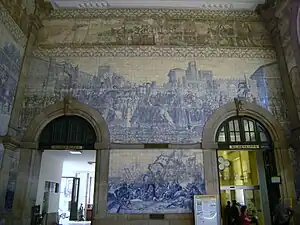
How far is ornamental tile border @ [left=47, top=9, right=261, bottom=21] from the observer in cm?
1029

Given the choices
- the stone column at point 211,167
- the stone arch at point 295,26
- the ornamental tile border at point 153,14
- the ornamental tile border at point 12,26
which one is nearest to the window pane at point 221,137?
the stone column at point 211,167

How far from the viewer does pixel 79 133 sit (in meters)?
8.81

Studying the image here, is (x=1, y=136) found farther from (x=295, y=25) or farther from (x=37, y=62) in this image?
(x=295, y=25)

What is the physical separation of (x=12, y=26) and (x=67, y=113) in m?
3.26

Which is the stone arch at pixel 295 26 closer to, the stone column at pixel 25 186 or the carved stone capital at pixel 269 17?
the carved stone capital at pixel 269 17

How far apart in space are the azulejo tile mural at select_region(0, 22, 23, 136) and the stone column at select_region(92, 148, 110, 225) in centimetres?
297

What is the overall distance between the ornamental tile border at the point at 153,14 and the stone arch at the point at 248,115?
3.67 meters

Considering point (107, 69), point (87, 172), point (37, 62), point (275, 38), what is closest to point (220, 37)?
point (275, 38)

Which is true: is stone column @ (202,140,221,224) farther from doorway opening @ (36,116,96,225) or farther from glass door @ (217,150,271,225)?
doorway opening @ (36,116,96,225)

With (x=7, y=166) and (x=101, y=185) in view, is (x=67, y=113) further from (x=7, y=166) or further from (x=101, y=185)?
(x=101, y=185)

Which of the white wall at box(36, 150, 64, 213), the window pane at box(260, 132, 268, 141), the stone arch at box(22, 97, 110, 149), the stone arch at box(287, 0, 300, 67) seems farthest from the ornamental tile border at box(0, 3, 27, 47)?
the stone arch at box(287, 0, 300, 67)

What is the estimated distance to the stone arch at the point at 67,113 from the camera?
8523mm

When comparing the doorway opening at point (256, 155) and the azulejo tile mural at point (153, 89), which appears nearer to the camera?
the doorway opening at point (256, 155)

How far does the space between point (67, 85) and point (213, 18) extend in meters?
6.03
